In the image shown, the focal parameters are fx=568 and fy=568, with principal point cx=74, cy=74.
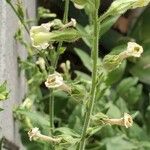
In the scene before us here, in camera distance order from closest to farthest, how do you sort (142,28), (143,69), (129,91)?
(129,91), (143,69), (142,28)

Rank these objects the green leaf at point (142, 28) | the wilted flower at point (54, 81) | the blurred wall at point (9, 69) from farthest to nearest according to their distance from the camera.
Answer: the green leaf at point (142, 28)
the blurred wall at point (9, 69)
the wilted flower at point (54, 81)

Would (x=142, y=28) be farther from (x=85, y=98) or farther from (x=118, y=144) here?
(x=85, y=98)

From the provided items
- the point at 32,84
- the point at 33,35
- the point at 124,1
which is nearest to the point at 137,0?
the point at 124,1

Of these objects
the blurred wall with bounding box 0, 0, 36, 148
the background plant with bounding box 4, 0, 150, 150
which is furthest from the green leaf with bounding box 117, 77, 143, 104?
the blurred wall with bounding box 0, 0, 36, 148

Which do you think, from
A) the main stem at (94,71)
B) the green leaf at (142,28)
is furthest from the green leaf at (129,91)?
the main stem at (94,71)

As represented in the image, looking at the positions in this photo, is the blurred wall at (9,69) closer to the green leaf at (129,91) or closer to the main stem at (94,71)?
the main stem at (94,71)

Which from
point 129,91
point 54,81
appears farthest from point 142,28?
point 54,81

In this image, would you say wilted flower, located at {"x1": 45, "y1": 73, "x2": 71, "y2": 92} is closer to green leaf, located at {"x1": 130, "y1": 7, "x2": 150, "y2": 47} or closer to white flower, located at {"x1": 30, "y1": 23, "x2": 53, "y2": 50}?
white flower, located at {"x1": 30, "y1": 23, "x2": 53, "y2": 50}

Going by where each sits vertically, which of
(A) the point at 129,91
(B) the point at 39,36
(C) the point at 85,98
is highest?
(B) the point at 39,36
